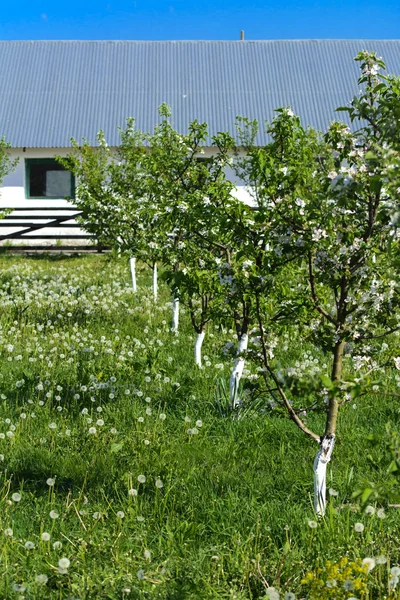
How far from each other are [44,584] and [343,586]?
5.03 ft

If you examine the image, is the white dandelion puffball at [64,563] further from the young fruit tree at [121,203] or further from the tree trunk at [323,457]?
the young fruit tree at [121,203]

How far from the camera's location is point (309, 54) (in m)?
28.2

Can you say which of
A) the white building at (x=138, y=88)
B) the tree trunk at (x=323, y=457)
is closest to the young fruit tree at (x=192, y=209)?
the tree trunk at (x=323, y=457)

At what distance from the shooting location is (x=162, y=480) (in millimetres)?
5254

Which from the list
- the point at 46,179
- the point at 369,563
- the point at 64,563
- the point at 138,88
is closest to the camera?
the point at 369,563

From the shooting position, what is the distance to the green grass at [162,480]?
400 centimetres

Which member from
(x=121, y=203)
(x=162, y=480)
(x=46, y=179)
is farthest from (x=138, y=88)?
(x=162, y=480)

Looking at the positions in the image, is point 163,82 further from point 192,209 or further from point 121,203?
point 192,209

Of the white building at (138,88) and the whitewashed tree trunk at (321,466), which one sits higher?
the white building at (138,88)

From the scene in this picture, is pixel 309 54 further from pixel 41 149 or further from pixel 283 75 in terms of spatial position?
pixel 41 149

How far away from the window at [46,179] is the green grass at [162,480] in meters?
17.6

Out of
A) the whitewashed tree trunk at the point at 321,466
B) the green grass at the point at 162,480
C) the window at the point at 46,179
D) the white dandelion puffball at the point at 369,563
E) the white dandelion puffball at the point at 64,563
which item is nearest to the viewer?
the white dandelion puffball at the point at 369,563

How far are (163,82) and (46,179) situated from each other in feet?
18.1

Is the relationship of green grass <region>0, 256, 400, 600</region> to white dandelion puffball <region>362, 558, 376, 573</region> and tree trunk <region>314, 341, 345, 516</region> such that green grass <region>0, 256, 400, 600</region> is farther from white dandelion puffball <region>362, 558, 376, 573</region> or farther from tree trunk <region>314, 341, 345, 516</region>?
white dandelion puffball <region>362, 558, 376, 573</region>
